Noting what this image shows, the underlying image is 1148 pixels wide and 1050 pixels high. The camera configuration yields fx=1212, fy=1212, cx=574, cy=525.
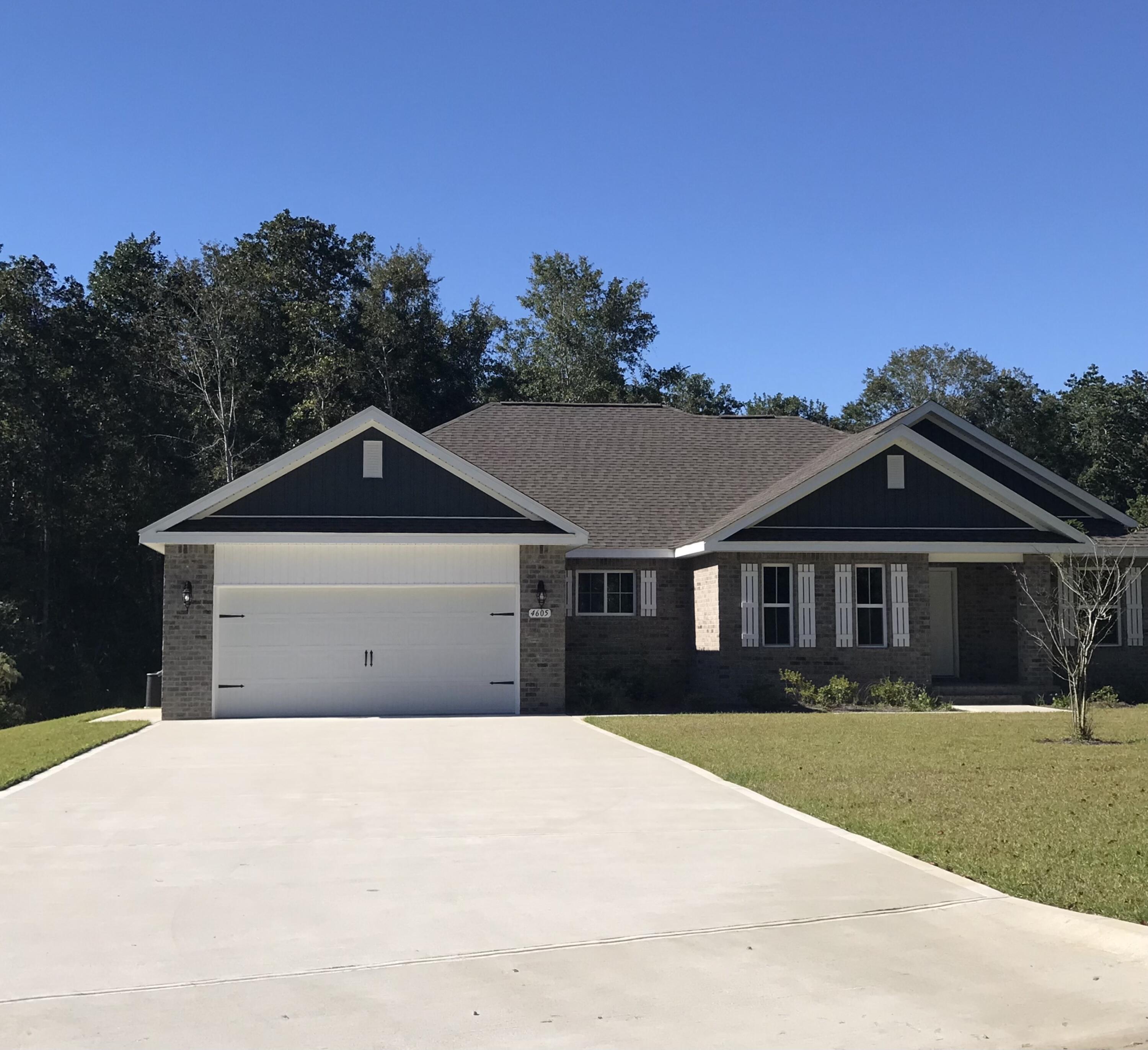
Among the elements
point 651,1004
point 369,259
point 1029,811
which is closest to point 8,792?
point 651,1004

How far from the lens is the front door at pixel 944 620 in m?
Result: 25.6

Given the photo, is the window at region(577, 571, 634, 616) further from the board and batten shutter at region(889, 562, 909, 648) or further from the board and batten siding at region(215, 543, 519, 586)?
the board and batten shutter at region(889, 562, 909, 648)

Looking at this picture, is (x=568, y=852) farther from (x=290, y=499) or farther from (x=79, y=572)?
(x=79, y=572)

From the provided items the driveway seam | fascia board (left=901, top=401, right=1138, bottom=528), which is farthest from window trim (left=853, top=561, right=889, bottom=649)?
the driveway seam

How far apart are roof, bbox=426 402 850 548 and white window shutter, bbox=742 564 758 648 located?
1.68 metres

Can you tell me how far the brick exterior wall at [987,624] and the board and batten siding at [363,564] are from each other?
9.94 m

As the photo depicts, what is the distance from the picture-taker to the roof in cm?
2523

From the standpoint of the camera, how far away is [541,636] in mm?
21797

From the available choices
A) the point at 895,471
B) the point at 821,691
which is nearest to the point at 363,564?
the point at 821,691

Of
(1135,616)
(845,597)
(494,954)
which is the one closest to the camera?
(494,954)

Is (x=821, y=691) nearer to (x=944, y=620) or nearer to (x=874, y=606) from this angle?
(x=874, y=606)

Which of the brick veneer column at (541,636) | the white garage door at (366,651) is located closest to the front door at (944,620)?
the brick veneer column at (541,636)

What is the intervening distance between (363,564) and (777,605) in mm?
7771

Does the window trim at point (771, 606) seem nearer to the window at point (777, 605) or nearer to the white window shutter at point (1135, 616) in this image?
the window at point (777, 605)
